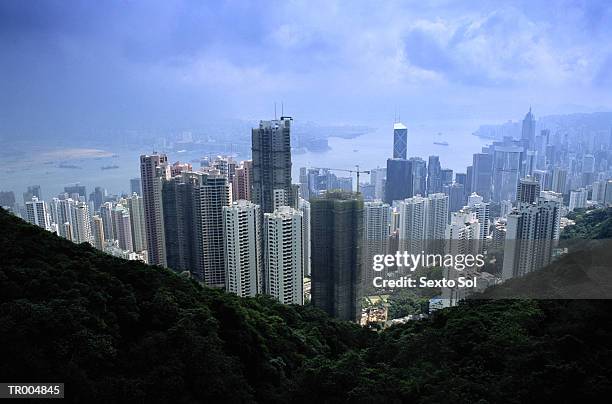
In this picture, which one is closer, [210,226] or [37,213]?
[210,226]

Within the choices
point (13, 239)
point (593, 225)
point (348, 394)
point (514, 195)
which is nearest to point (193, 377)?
point (348, 394)

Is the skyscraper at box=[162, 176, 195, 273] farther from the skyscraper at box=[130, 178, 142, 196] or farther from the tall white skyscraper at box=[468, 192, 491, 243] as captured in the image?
the tall white skyscraper at box=[468, 192, 491, 243]

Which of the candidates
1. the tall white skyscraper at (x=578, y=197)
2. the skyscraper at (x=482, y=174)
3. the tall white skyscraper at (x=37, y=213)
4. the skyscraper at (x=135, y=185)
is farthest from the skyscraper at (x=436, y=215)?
the tall white skyscraper at (x=37, y=213)

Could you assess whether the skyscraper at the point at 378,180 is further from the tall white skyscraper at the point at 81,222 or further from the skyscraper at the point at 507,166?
the tall white skyscraper at the point at 81,222

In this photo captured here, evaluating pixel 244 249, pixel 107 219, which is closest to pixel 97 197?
pixel 107 219

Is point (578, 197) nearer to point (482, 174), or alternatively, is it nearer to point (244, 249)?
point (482, 174)

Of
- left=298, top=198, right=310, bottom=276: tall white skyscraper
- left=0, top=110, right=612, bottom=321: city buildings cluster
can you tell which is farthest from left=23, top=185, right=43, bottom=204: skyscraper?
left=298, top=198, right=310, bottom=276: tall white skyscraper

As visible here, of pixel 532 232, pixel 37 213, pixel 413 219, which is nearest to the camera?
pixel 532 232
